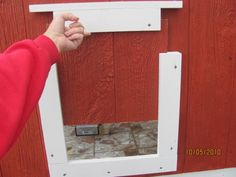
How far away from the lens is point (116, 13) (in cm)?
68

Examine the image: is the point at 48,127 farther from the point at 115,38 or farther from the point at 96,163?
the point at 115,38

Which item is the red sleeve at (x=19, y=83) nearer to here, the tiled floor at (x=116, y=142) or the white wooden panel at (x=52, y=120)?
the white wooden panel at (x=52, y=120)

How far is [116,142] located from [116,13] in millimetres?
740

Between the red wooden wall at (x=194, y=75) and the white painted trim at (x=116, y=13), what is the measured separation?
0.11 feet

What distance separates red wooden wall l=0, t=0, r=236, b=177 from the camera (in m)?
0.71

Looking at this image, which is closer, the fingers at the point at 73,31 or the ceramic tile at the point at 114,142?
the fingers at the point at 73,31

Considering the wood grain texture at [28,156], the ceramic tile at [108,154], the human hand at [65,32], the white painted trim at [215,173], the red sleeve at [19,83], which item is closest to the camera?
the red sleeve at [19,83]

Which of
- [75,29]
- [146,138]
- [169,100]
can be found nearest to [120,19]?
[75,29]

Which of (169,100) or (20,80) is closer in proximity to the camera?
(20,80)

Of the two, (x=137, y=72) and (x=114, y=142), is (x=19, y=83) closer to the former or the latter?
(x=137, y=72)
